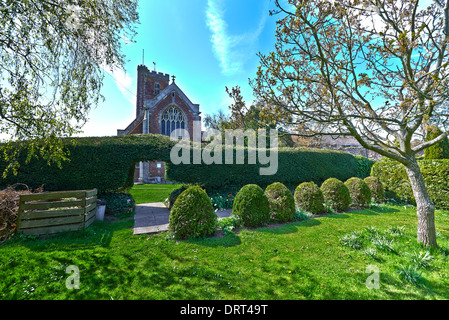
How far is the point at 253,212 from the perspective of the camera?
5.59m

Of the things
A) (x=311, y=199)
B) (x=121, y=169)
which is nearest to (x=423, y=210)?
(x=311, y=199)

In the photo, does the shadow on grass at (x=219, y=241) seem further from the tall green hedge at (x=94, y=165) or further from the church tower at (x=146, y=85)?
the church tower at (x=146, y=85)

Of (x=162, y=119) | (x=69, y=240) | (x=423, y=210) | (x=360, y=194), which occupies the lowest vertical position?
(x=69, y=240)

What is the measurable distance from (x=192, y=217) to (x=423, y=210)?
16.4ft

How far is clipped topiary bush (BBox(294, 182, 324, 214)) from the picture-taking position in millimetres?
7102

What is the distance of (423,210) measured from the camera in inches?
153

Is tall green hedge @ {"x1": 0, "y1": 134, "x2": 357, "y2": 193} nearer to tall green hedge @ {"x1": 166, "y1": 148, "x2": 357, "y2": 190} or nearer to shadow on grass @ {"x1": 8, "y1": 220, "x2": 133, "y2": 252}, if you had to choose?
tall green hedge @ {"x1": 166, "y1": 148, "x2": 357, "y2": 190}

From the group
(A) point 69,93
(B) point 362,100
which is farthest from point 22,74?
(B) point 362,100

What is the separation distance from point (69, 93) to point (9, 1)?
5.24ft

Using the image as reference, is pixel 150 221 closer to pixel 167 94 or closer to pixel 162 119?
pixel 162 119

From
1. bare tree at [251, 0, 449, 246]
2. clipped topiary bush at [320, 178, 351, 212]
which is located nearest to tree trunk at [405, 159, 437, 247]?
bare tree at [251, 0, 449, 246]

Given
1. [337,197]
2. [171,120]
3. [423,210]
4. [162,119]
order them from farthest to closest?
[171,120] < [162,119] < [337,197] < [423,210]

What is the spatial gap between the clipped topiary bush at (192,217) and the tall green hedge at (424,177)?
997cm

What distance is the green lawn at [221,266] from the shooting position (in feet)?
8.59
